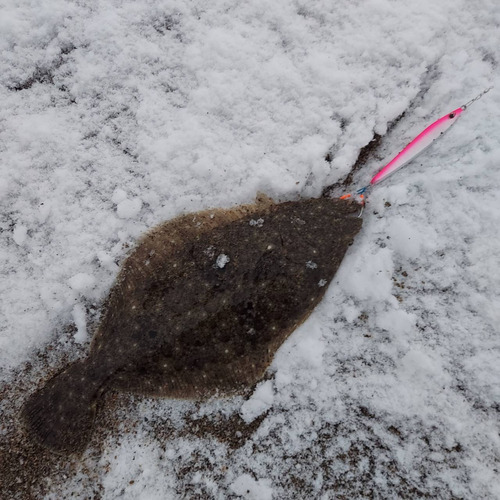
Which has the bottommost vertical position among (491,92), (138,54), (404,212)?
(138,54)

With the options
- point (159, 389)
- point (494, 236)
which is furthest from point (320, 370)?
point (494, 236)

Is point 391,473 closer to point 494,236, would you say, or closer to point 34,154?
point 494,236

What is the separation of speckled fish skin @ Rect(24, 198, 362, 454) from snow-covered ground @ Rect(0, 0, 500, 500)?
0.18m

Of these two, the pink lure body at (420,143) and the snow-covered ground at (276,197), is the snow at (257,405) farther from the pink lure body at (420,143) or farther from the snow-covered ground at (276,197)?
the pink lure body at (420,143)

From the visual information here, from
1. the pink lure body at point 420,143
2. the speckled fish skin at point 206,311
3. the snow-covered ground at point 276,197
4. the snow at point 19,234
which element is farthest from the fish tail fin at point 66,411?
the pink lure body at point 420,143

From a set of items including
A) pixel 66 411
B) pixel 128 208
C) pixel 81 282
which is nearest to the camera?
pixel 66 411

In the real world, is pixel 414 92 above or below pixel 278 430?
above

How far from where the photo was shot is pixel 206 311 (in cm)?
271

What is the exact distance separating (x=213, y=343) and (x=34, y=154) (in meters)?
2.27

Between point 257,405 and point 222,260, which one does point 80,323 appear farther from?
point 257,405

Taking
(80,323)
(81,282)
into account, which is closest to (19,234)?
(81,282)

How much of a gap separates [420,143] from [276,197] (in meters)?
1.31

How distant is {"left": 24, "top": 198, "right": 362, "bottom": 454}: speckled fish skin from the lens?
2748 millimetres

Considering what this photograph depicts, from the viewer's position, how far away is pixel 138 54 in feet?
10.6
